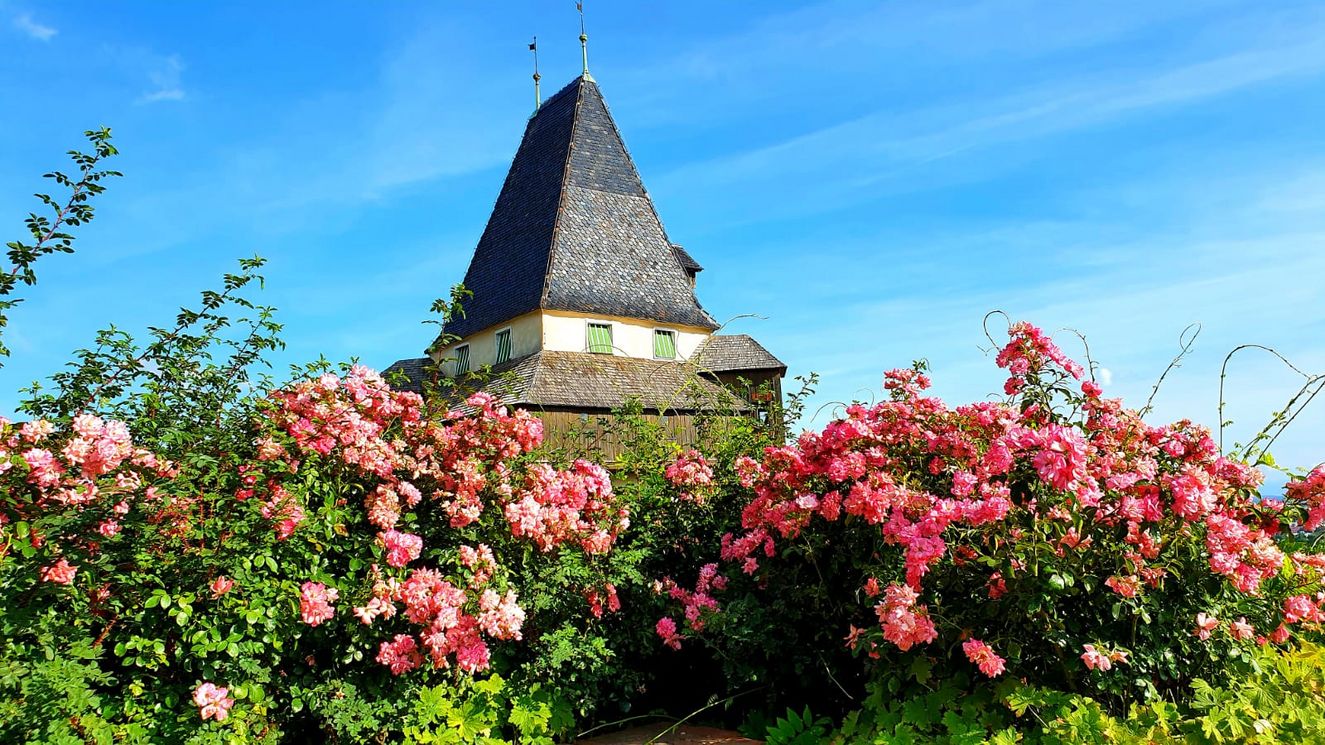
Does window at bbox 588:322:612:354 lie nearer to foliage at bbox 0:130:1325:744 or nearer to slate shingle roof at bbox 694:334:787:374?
slate shingle roof at bbox 694:334:787:374

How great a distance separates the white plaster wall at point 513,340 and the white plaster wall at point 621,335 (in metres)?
0.36

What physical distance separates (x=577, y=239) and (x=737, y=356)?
18.2ft

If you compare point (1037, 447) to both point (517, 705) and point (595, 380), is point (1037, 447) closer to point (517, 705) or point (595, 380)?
point (517, 705)

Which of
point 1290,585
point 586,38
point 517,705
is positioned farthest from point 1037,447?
point 586,38

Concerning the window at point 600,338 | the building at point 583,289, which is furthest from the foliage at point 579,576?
the window at point 600,338

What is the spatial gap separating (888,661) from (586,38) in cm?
2813

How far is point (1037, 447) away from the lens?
4121 millimetres

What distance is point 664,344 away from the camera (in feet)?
86.0

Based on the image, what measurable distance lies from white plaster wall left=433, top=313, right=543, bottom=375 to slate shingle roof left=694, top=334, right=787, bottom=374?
4610mm

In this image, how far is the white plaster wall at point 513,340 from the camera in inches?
953

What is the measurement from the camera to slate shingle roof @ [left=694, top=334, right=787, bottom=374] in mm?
25734

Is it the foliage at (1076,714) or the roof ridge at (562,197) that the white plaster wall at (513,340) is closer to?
the roof ridge at (562,197)

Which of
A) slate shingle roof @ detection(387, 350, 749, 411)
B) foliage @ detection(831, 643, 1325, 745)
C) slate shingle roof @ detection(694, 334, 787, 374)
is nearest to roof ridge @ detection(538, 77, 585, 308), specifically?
slate shingle roof @ detection(387, 350, 749, 411)

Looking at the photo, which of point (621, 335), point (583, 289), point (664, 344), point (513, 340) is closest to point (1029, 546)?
point (583, 289)
